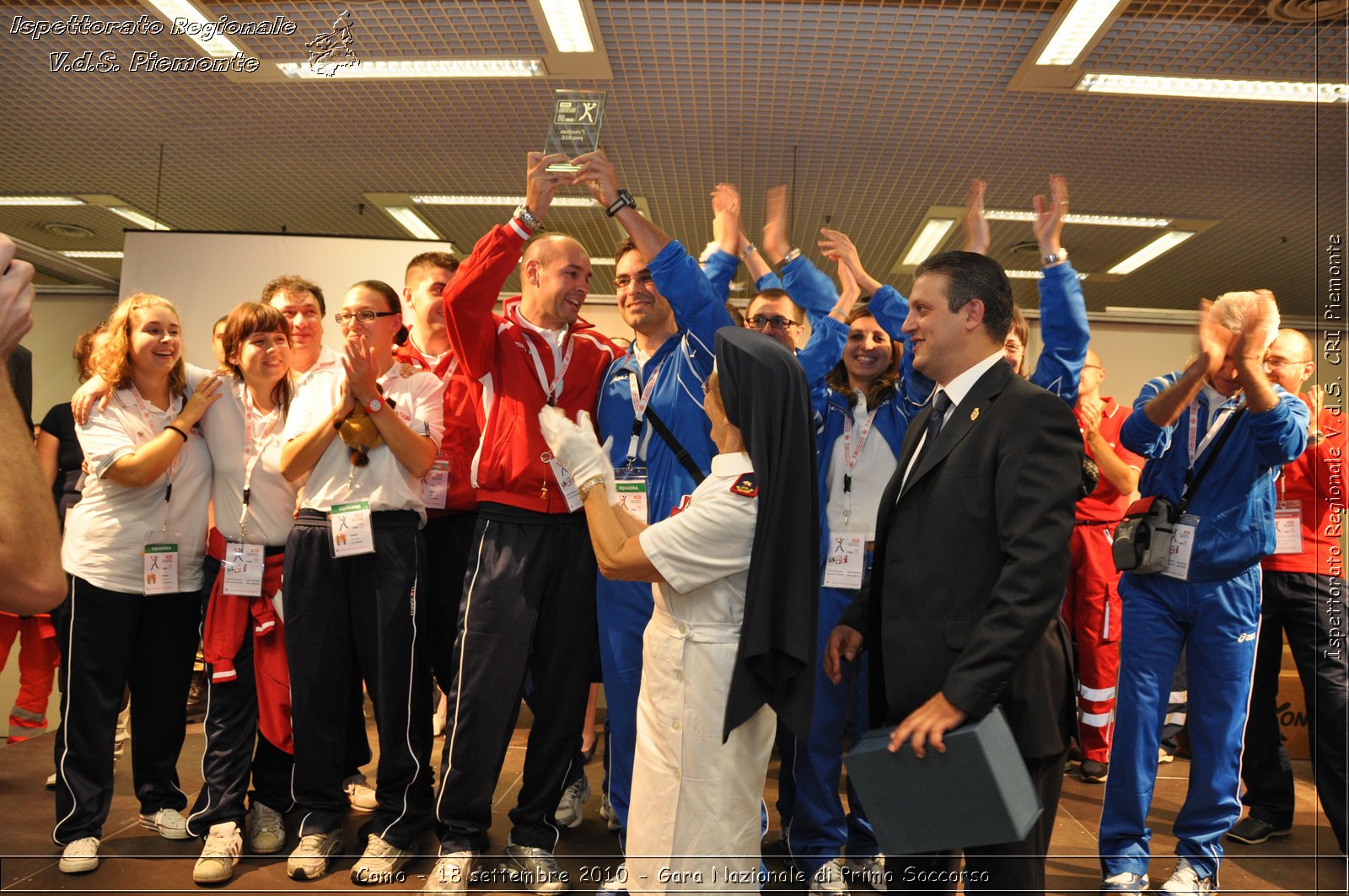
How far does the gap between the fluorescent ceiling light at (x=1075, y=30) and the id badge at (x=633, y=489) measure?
380 cm

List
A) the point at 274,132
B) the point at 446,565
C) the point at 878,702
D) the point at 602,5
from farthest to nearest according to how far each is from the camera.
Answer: the point at 274,132, the point at 602,5, the point at 446,565, the point at 878,702

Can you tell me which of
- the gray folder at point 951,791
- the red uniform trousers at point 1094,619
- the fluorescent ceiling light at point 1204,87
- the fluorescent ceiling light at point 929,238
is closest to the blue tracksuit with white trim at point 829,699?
the gray folder at point 951,791

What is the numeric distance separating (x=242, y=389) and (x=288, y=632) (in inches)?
41.1

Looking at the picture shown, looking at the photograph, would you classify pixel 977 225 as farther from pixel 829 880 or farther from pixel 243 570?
pixel 243 570

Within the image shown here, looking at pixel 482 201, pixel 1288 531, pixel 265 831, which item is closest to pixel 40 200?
pixel 482 201

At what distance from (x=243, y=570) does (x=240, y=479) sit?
345 mm

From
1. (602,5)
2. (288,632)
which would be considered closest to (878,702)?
(288,632)

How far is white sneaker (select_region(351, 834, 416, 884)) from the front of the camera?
3.01 meters

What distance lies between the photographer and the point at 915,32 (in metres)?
5.36

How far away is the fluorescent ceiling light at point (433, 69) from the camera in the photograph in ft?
19.2

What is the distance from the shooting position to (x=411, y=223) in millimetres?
9242

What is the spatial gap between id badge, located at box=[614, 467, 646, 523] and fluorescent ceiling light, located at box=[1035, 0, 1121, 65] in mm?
3801

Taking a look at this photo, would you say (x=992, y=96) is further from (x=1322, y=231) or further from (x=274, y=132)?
(x=274, y=132)

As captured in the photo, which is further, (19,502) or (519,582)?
(519,582)
